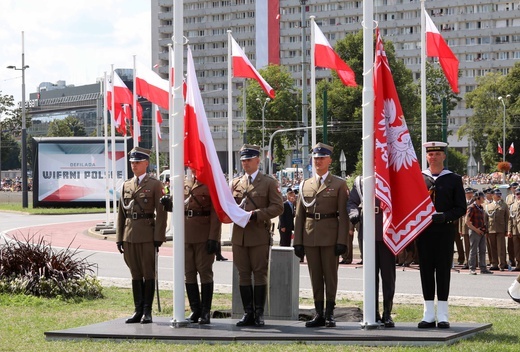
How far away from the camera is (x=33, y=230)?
36750 mm

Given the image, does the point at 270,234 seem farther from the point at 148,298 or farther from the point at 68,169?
the point at 68,169

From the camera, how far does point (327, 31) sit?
132m

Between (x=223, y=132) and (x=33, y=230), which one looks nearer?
(x=33, y=230)

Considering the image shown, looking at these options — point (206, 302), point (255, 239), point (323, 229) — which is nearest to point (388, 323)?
point (323, 229)

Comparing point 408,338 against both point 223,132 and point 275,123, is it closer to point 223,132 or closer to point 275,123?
point 275,123

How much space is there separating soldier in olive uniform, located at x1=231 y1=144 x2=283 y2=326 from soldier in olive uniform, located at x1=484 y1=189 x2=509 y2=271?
1132 cm

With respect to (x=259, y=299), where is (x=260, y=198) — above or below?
above

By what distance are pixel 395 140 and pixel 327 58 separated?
14.4 m

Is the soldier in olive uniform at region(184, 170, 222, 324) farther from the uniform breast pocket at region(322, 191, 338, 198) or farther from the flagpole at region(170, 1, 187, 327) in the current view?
Result: the uniform breast pocket at region(322, 191, 338, 198)

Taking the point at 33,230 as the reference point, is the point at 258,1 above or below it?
above

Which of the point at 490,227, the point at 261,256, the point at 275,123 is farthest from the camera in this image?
the point at 275,123

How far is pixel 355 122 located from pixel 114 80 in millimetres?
37324

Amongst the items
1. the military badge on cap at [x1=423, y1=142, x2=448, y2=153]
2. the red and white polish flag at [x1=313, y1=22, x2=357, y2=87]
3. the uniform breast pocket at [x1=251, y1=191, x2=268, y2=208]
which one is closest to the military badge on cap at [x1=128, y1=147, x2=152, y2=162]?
the uniform breast pocket at [x1=251, y1=191, x2=268, y2=208]

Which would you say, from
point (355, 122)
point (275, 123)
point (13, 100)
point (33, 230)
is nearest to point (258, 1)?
point (275, 123)
